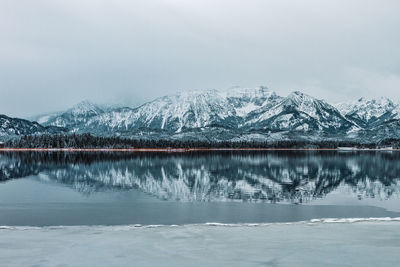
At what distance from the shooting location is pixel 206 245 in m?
21.5

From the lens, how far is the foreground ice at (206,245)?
728 inches

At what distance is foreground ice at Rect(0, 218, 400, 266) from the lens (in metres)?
18.5

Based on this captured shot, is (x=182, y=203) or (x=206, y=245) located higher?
(x=206, y=245)

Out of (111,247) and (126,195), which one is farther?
(126,195)

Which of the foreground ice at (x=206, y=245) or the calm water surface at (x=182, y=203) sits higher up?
the foreground ice at (x=206, y=245)

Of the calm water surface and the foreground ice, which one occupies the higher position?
the foreground ice

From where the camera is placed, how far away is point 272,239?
75.3 ft

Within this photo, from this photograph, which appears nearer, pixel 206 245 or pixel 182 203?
pixel 206 245

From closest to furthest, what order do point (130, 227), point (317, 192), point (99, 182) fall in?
point (130, 227) → point (317, 192) → point (99, 182)

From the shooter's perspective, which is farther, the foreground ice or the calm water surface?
the calm water surface

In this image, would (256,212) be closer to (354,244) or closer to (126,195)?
(354,244)

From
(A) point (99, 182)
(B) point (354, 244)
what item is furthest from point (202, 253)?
(A) point (99, 182)

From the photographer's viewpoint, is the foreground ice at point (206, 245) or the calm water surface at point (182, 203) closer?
Result: the foreground ice at point (206, 245)

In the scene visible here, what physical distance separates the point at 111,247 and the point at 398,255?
47.5 ft
